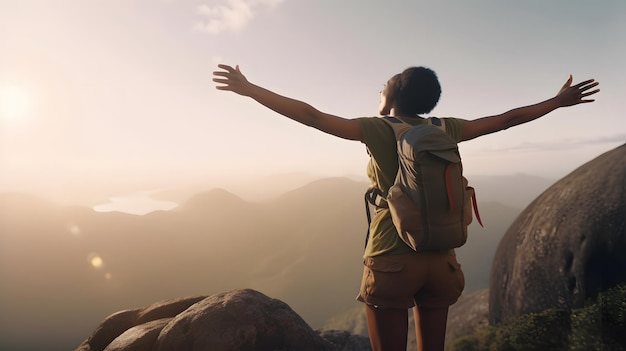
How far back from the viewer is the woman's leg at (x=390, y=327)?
2.62 m

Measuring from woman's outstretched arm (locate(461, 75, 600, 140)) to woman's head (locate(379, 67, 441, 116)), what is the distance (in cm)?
48

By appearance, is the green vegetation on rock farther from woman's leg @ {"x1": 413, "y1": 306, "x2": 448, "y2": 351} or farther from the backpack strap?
the backpack strap

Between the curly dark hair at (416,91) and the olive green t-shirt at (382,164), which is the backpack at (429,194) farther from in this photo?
the curly dark hair at (416,91)

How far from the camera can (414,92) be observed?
114 inches

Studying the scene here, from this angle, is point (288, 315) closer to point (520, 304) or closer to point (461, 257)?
point (520, 304)

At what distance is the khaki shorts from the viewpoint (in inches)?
102

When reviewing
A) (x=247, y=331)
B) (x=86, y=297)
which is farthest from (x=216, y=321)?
(x=86, y=297)

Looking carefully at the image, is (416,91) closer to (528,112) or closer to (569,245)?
(528,112)

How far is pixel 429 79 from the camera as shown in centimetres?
295

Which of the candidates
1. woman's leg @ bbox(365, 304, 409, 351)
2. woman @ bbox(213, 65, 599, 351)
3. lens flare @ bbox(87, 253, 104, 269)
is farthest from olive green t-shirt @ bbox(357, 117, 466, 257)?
lens flare @ bbox(87, 253, 104, 269)

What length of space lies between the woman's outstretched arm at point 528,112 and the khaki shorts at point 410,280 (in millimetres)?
1163

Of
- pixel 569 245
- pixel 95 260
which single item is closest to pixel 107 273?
pixel 95 260

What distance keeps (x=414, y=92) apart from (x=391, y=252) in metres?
1.21

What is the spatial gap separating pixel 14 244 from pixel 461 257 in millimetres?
193667
